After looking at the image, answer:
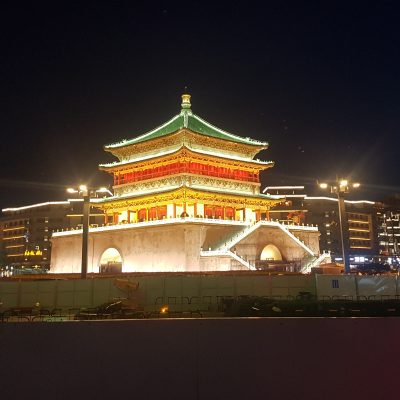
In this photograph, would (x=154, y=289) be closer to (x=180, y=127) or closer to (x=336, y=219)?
(x=180, y=127)

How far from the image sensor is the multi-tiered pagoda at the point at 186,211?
46031mm

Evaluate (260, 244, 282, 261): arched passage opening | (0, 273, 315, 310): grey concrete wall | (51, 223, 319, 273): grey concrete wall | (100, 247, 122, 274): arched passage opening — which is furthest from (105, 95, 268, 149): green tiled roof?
(0, 273, 315, 310): grey concrete wall

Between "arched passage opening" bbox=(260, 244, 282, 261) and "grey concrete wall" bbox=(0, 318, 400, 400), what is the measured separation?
4183 cm

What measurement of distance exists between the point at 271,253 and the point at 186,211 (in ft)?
32.4

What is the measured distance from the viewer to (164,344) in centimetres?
698

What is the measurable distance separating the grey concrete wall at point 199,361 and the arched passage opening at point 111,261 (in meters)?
43.7

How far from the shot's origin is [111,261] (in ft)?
176

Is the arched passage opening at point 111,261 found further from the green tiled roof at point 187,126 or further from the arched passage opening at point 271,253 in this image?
the arched passage opening at point 271,253

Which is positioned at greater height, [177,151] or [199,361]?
[177,151]

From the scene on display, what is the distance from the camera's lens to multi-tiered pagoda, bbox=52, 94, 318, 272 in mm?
46031

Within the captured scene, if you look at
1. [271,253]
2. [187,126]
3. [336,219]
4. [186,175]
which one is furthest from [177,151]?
[336,219]

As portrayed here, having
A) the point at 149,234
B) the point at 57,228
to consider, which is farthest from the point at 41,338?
the point at 57,228

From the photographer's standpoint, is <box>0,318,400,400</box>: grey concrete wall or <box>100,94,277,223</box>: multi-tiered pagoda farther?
<box>100,94,277,223</box>: multi-tiered pagoda

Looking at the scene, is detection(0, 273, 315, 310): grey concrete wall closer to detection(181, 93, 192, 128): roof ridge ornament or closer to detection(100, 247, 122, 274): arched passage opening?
detection(100, 247, 122, 274): arched passage opening
